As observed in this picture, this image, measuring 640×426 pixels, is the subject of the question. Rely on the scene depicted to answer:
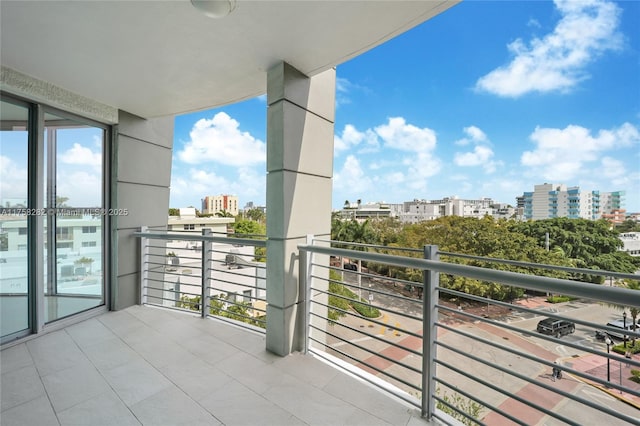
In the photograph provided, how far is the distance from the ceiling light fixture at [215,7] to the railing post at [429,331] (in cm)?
179

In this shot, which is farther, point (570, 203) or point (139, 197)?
point (570, 203)

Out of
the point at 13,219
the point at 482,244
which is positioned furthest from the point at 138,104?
the point at 482,244

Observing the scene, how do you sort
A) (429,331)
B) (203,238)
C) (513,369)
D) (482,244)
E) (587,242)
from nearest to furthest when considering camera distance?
(429,331) → (203,238) → (513,369) → (587,242) → (482,244)

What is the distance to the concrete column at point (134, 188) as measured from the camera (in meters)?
3.41

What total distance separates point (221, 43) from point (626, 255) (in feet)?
58.7

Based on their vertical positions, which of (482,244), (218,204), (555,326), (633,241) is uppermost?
(218,204)

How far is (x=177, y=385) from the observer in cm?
190

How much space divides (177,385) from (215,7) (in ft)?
7.84

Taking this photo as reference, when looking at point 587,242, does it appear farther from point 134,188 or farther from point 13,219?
point 13,219

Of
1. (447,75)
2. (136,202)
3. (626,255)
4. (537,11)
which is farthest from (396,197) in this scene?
(136,202)

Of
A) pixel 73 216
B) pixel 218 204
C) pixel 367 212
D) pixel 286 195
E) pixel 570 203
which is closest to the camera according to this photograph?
pixel 286 195

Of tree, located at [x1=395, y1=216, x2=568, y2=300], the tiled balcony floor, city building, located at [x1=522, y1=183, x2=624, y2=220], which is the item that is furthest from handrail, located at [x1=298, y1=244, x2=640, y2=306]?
city building, located at [x1=522, y1=183, x2=624, y2=220]

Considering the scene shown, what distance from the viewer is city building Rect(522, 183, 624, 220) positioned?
19.9m

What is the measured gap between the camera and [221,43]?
208 cm
